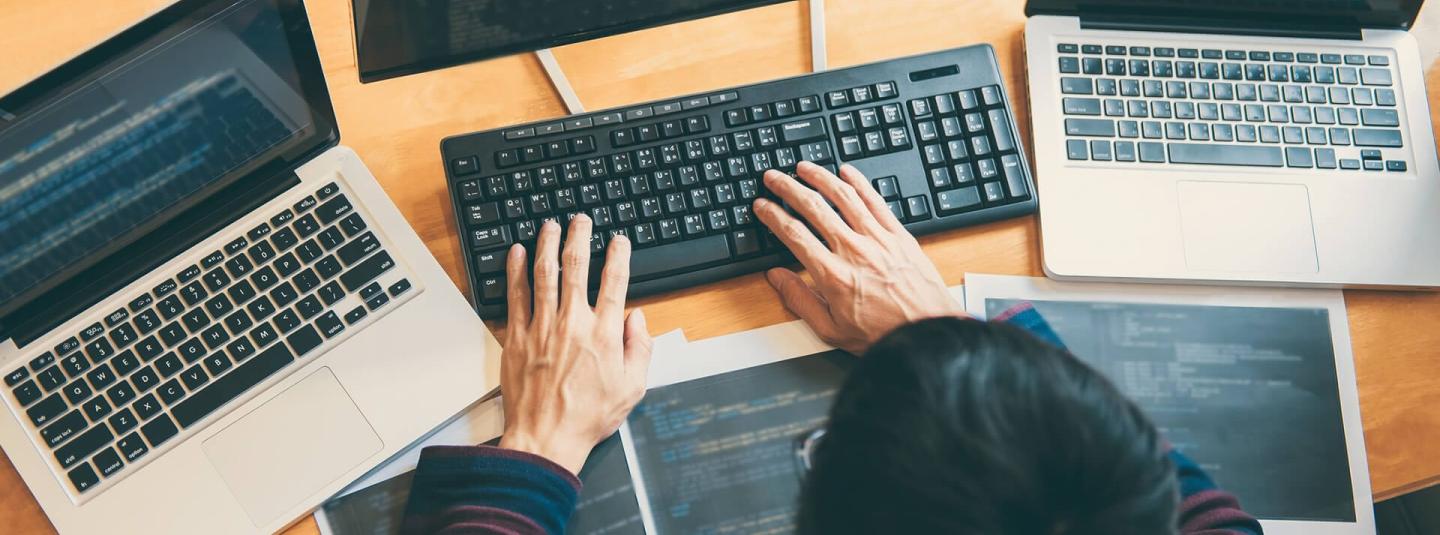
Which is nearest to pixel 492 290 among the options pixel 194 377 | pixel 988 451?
pixel 194 377

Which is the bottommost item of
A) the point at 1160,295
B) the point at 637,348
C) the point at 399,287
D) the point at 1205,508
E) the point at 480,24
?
the point at 1205,508

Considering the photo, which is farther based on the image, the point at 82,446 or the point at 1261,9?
the point at 1261,9

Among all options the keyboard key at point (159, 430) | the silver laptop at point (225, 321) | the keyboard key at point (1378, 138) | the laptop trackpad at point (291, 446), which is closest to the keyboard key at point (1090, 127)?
the keyboard key at point (1378, 138)

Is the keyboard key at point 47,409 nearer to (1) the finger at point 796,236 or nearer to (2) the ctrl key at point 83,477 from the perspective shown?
(2) the ctrl key at point 83,477

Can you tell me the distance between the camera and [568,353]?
0.76 m

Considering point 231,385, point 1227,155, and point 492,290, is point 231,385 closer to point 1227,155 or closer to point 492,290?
point 492,290

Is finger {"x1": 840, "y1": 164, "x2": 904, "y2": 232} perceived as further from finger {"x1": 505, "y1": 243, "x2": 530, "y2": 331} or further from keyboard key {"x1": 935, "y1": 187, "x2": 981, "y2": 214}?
finger {"x1": 505, "y1": 243, "x2": 530, "y2": 331}

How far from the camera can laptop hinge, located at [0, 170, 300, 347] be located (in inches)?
28.3

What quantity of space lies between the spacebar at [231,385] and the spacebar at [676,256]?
0.28m

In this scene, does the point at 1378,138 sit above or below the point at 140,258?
below

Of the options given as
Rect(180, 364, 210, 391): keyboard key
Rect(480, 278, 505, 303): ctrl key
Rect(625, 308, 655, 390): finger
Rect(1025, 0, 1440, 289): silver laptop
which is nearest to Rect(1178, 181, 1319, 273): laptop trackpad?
Rect(1025, 0, 1440, 289): silver laptop

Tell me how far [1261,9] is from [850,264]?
43cm

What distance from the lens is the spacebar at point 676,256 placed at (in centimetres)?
79

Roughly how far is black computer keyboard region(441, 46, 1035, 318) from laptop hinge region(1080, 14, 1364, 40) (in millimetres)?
117
